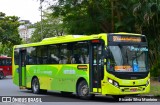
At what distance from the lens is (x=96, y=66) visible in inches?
677

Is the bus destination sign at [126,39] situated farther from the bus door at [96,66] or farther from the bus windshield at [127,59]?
the bus door at [96,66]

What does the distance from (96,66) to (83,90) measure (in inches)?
58.4

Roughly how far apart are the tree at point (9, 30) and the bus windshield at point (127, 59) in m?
33.7

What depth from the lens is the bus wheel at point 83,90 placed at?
17.8 meters

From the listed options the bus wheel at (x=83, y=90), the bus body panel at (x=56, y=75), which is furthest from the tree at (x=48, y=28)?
the bus wheel at (x=83, y=90)

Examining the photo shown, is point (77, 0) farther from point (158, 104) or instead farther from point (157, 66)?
point (158, 104)

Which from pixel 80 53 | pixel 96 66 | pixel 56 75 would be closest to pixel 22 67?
pixel 56 75

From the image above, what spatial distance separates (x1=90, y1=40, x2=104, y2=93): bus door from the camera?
1700 cm

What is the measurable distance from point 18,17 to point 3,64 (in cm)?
1053

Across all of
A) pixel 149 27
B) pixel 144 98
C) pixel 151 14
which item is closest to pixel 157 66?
pixel 149 27

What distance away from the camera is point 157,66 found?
92.9ft

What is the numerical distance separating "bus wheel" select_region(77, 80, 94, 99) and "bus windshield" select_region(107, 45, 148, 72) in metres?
1.82

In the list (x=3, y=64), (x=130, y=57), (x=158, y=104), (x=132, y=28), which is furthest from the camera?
(x=3, y=64)

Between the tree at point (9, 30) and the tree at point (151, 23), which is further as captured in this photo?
the tree at point (9, 30)
